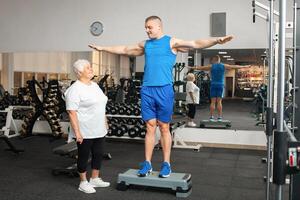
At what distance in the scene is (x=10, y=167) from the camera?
3855 millimetres

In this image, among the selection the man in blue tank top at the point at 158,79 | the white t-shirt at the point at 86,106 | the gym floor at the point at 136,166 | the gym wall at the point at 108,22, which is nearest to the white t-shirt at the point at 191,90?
the gym floor at the point at 136,166

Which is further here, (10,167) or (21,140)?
(21,140)

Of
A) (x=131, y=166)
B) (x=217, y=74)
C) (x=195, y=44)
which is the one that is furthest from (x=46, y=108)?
(x=195, y=44)

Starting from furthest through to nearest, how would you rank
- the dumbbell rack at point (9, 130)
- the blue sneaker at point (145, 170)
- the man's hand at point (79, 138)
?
the dumbbell rack at point (9, 130)
the blue sneaker at point (145, 170)
the man's hand at point (79, 138)

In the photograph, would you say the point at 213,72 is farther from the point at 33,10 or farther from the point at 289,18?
the point at 33,10

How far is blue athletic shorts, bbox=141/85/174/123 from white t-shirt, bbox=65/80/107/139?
0.41 meters

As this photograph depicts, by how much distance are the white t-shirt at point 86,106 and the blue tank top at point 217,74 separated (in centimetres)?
294

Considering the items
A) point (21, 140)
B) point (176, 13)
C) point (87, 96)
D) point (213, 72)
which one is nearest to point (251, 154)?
point (213, 72)

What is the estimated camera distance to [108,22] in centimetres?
569

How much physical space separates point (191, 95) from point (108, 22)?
74.2 inches

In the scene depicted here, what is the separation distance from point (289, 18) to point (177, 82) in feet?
6.27

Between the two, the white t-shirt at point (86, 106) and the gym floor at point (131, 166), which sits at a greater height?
the white t-shirt at point (86, 106)

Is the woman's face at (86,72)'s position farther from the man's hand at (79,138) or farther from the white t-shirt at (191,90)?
the white t-shirt at (191,90)

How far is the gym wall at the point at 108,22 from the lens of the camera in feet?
16.9
